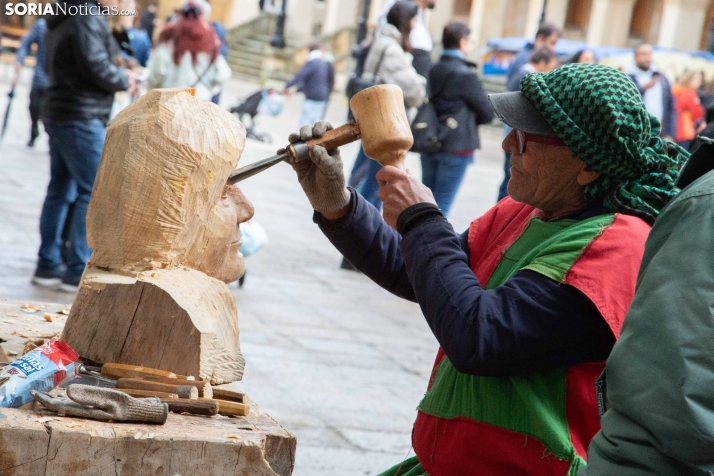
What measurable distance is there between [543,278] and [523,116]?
1.17ft

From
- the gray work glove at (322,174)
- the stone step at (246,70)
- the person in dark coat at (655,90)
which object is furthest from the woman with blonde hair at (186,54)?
the stone step at (246,70)

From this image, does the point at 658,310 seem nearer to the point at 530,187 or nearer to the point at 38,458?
the point at 530,187

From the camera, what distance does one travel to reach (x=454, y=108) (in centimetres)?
Answer: 623

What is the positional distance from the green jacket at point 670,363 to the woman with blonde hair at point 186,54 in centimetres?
611

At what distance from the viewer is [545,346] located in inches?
66.2

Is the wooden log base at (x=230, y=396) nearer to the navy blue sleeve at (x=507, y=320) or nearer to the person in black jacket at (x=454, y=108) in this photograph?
the navy blue sleeve at (x=507, y=320)

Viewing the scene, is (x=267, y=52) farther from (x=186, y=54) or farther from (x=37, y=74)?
(x=186, y=54)

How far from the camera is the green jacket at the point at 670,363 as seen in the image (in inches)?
46.8

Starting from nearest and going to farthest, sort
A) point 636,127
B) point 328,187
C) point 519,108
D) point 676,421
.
A: 1. point 676,421
2. point 636,127
3. point 519,108
4. point 328,187

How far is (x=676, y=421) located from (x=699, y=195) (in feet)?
1.05

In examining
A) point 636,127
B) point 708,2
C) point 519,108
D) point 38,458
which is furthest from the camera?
point 708,2

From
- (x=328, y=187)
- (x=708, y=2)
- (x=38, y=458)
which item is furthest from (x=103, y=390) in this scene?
(x=708, y=2)

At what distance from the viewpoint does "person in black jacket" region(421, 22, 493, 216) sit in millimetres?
6203

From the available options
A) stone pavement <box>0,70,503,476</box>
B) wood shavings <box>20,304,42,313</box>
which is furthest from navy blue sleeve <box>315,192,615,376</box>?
stone pavement <box>0,70,503,476</box>
